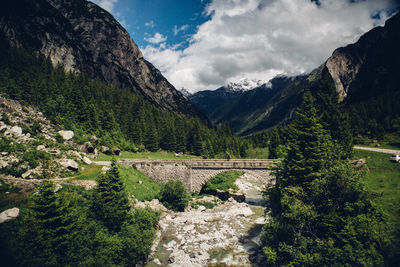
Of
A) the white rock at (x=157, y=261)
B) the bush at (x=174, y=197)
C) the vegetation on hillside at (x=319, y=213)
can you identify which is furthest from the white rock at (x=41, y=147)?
the vegetation on hillside at (x=319, y=213)

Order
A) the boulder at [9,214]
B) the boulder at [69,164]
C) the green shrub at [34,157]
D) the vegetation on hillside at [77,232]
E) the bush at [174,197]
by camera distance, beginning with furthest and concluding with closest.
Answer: the bush at [174,197] → the boulder at [69,164] → the green shrub at [34,157] → the boulder at [9,214] → the vegetation on hillside at [77,232]

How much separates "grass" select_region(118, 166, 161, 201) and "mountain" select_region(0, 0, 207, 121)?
352 feet

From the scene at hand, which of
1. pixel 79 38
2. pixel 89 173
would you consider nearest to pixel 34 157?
pixel 89 173

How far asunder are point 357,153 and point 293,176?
2229cm

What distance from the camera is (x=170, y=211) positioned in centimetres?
3506

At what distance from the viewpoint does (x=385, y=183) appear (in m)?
23.6

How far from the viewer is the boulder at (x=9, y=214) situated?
56.9 ft

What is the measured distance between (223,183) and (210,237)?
2807 centimetres

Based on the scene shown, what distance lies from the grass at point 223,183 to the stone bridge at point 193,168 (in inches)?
300

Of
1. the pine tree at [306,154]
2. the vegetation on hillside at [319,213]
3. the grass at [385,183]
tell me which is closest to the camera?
the vegetation on hillside at [319,213]

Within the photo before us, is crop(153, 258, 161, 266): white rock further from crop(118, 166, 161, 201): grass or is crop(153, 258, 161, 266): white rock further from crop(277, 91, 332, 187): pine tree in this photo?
crop(277, 91, 332, 187): pine tree

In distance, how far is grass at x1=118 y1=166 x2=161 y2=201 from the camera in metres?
35.9

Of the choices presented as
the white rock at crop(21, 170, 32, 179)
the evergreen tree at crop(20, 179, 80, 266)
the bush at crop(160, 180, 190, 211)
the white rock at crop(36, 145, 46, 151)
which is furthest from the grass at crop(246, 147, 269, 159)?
the evergreen tree at crop(20, 179, 80, 266)

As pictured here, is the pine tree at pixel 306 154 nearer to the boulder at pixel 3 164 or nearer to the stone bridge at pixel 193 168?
the stone bridge at pixel 193 168
